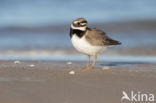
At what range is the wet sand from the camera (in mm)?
5453

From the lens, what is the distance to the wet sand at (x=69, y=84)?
545cm

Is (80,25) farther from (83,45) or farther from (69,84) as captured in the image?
(69,84)

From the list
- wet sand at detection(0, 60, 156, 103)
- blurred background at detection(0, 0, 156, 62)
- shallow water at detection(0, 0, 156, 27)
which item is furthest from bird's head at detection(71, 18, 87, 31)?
shallow water at detection(0, 0, 156, 27)

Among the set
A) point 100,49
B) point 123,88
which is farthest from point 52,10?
point 123,88

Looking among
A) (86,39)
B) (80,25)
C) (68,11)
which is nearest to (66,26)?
(68,11)

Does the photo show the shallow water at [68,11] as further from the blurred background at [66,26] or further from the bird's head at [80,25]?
the bird's head at [80,25]

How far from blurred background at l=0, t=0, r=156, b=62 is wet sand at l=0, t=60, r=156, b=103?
2.68 metres

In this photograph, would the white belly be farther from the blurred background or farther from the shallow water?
the shallow water

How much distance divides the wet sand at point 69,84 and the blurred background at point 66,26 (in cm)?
268

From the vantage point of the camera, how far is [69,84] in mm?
6102

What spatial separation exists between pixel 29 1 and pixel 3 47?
7185mm

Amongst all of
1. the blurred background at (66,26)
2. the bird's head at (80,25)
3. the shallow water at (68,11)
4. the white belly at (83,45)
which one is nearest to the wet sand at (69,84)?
the white belly at (83,45)

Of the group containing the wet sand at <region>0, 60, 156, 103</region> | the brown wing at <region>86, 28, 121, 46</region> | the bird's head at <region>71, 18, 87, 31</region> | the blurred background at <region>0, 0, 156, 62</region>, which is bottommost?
the blurred background at <region>0, 0, 156, 62</region>

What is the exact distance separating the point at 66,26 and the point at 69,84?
934 centimetres
